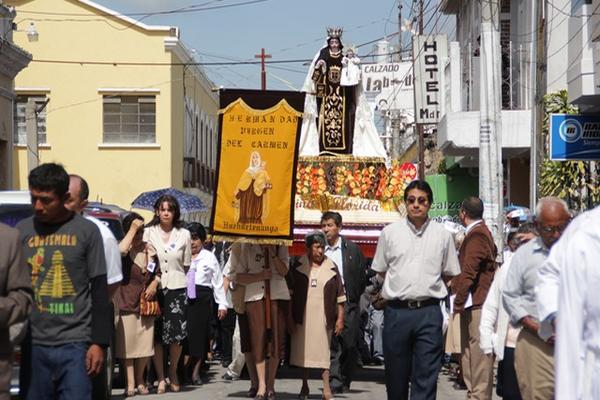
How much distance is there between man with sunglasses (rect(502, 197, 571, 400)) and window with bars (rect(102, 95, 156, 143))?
35.8 m

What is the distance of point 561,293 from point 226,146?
326 inches

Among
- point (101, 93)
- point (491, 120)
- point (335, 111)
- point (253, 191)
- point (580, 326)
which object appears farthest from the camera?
point (101, 93)

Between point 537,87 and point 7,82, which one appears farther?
point 7,82

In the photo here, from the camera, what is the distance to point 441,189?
35344 mm

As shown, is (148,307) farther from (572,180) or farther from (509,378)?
(572,180)

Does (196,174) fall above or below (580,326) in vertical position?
above

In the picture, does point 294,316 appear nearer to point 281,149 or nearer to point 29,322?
point 281,149

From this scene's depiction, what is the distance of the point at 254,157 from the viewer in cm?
1304

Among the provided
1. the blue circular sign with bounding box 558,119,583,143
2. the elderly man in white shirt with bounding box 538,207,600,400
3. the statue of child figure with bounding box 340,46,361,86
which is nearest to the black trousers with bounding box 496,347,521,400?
the elderly man in white shirt with bounding box 538,207,600,400

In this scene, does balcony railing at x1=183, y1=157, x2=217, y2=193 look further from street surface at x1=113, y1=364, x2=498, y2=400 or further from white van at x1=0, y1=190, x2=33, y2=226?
white van at x1=0, y1=190, x2=33, y2=226

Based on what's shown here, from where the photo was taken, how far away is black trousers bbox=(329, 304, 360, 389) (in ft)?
45.7

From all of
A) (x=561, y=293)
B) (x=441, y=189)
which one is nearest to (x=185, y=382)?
(x=561, y=293)

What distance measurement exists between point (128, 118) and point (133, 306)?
30.6 m

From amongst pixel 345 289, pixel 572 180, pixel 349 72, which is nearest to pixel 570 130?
pixel 572 180
